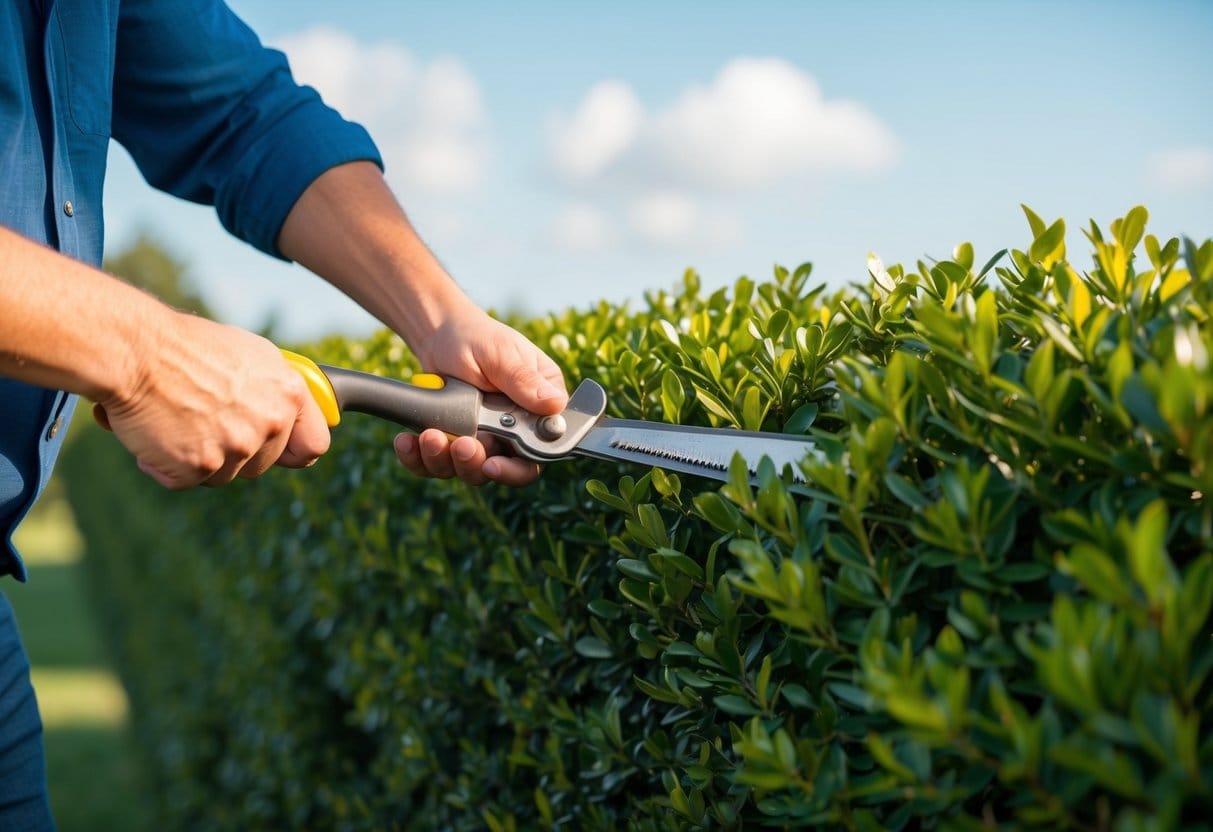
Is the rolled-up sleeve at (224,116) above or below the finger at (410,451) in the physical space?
above

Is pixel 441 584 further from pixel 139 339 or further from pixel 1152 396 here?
pixel 1152 396

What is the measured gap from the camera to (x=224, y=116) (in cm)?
288

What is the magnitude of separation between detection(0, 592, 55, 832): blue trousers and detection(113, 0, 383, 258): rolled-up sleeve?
128 cm

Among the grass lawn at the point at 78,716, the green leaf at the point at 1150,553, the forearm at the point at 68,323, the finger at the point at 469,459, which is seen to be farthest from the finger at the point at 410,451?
the grass lawn at the point at 78,716

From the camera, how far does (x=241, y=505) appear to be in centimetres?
569

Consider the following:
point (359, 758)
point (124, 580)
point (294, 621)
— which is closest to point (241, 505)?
point (294, 621)

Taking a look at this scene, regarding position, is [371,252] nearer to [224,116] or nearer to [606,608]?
[224,116]

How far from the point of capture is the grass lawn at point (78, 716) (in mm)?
7172

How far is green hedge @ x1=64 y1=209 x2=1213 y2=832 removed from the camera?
109 cm

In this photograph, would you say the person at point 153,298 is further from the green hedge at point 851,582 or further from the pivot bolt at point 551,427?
the green hedge at point 851,582

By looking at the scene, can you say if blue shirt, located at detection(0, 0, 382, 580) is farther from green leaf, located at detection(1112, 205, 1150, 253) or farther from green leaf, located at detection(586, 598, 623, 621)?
green leaf, located at detection(1112, 205, 1150, 253)

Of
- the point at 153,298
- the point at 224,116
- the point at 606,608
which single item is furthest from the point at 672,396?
the point at 224,116

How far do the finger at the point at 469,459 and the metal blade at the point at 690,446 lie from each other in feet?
0.88

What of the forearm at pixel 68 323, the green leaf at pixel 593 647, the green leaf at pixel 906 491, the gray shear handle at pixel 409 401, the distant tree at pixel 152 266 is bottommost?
the distant tree at pixel 152 266
